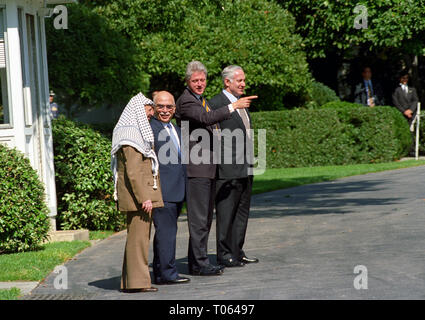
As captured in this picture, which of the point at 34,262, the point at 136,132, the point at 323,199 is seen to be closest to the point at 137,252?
the point at 136,132

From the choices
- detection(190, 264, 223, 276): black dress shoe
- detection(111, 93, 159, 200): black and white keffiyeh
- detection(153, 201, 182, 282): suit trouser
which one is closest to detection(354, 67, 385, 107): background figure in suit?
detection(190, 264, 223, 276): black dress shoe

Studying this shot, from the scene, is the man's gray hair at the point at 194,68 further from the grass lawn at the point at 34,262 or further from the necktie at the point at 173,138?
the grass lawn at the point at 34,262

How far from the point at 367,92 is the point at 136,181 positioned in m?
17.0

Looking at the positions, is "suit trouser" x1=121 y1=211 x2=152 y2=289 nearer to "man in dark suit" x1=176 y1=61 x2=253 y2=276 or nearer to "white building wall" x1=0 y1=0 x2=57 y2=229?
"man in dark suit" x1=176 y1=61 x2=253 y2=276

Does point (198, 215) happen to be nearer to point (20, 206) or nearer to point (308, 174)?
point (20, 206)

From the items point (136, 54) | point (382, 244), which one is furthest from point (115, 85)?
point (382, 244)

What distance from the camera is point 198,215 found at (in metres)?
7.96

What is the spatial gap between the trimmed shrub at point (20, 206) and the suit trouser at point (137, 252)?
2442 millimetres

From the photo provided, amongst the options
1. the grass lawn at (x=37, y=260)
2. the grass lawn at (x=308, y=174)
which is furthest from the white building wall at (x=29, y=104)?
the grass lawn at (x=308, y=174)

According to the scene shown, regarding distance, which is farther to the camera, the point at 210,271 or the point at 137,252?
the point at 210,271

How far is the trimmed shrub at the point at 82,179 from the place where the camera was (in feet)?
35.9
